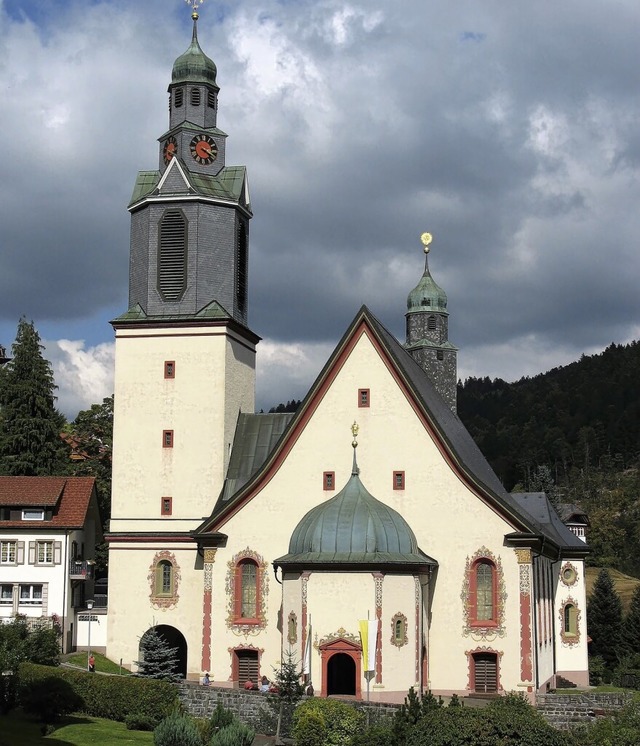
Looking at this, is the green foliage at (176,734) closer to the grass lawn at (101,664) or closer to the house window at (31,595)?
the grass lawn at (101,664)

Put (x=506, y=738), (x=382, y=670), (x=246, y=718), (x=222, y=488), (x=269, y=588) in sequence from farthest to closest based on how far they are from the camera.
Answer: (x=222, y=488) < (x=269, y=588) < (x=382, y=670) < (x=246, y=718) < (x=506, y=738)

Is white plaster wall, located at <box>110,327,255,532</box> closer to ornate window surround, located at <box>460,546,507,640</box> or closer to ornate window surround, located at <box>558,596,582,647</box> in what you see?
ornate window surround, located at <box>460,546,507,640</box>

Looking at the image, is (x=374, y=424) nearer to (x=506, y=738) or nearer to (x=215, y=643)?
(x=215, y=643)

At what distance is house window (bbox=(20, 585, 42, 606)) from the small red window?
9.49 m

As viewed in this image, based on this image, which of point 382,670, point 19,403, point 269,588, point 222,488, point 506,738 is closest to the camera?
A: point 506,738

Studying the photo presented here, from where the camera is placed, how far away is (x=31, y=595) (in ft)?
193

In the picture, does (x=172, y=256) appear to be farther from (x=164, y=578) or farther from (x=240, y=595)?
(x=240, y=595)

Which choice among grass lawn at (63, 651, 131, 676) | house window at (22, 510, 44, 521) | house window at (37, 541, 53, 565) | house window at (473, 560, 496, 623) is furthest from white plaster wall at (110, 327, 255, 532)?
house window at (473, 560, 496, 623)

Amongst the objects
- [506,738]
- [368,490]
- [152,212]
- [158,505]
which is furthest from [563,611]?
[506,738]

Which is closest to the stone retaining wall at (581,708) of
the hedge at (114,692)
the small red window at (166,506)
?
the hedge at (114,692)

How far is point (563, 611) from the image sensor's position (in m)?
63.8

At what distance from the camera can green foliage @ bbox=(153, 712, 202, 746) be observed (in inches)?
1330

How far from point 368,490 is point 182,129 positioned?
58.3 feet

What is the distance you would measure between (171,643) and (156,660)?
5302 millimetres
